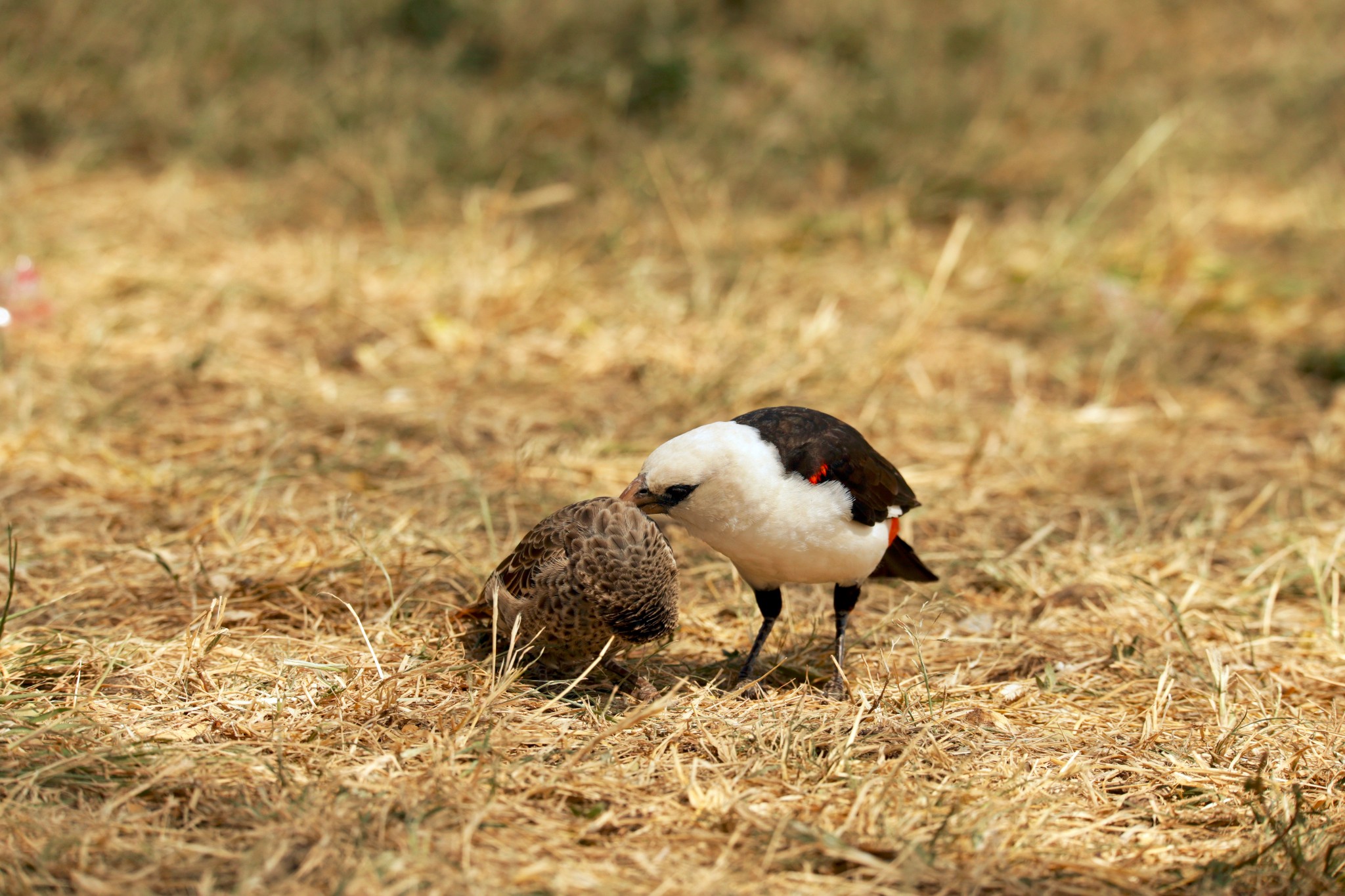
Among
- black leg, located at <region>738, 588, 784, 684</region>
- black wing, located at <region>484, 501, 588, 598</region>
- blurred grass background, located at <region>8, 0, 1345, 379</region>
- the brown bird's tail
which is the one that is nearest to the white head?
black wing, located at <region>484, 501, 588, 598</region>

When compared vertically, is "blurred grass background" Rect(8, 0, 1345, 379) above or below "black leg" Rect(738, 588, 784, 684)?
above

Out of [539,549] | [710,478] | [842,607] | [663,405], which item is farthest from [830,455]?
[663,405]

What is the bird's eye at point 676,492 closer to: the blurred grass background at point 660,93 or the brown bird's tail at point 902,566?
the brown bird's tail at point 902,566

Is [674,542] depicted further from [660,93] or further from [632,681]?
[660,93]

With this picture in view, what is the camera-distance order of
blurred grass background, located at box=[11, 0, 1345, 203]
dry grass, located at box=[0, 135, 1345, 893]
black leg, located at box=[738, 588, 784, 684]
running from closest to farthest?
1. dry grass, located at box=[0, 135, 1345, 893]
2. black leg, located at box=[738, 588, 784, 684]
3. blurred grass background, located at box=[11, 0, 1345, 203]

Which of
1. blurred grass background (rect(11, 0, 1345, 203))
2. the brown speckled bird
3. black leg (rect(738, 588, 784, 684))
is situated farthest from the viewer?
blurred grass background (rect(11, 0, 1345, 203))

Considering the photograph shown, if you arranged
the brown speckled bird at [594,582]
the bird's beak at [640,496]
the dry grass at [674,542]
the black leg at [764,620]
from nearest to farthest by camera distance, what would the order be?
the dry grass at [674,542]
the brown speckled bird at [594,582]
the bird's beak at [640,496]
the black leg at [764,620]

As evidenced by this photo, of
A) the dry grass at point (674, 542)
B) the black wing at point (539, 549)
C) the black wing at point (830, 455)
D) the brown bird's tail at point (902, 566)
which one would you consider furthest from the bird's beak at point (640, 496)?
the brown bird's tail at point (902, 566)

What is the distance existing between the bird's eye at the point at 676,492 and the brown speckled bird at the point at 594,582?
8cm

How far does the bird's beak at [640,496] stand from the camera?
2.88 metres

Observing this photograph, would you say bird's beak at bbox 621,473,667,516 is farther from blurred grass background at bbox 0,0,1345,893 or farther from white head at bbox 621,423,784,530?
blurred grass background at bbox 0,0,1345,893

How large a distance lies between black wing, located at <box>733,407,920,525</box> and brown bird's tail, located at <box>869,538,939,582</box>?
0.93 ft

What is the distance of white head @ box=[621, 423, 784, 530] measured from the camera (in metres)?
2.80

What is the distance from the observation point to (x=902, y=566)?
3.49 metres
